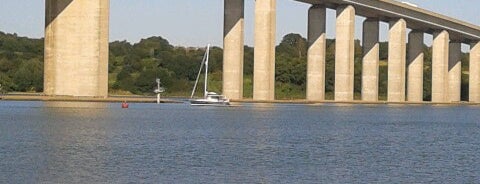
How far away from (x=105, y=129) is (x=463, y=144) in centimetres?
1273

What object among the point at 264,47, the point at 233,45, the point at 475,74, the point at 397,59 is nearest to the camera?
the point at 233,45

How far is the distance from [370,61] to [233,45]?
20758 mm

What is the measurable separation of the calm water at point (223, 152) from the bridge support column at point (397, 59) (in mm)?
55402

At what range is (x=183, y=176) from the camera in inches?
1006

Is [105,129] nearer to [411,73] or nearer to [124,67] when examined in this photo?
[411,73]

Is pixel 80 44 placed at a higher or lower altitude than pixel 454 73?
higher

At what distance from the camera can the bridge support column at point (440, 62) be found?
113875 mm

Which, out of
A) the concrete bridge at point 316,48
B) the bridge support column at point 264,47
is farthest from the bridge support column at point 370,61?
the bridge support column at point 264,47

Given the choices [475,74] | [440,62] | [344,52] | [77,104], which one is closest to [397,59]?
[440,62]

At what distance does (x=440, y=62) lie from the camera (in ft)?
373

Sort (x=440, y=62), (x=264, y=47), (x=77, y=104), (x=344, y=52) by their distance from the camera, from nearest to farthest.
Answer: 1. (x=77, y=104)
2. (x=264, y=47)
3. (x=344, y=52)
4. (x=440, y=62)

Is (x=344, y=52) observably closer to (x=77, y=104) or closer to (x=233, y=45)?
(x=233, y=45)

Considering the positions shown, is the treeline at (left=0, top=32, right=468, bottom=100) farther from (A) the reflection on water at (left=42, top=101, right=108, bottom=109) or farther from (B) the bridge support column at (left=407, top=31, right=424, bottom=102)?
(A) the reflection on water at (left=42, top=101, right=108, bottom=109)

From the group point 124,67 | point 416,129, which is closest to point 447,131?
point 416,129
